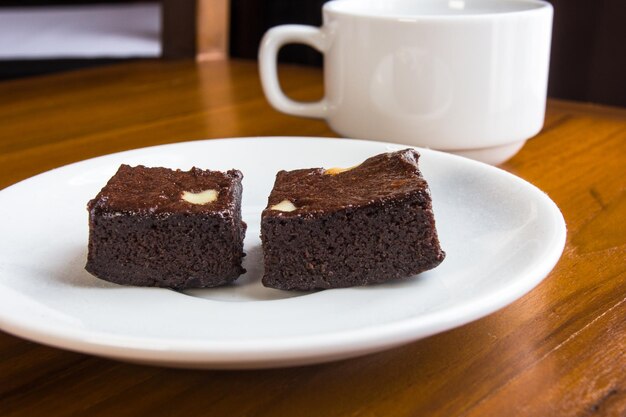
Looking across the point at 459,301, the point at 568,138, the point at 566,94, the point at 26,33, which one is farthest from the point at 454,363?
the point at 26,33

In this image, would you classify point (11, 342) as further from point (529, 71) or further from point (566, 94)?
point (566, 94)

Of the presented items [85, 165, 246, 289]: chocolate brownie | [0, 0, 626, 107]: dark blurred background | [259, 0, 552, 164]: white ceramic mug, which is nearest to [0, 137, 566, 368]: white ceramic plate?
[85, 165, 246, 289]: chocolate brownie

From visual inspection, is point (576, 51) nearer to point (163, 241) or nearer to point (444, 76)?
point (444, 76)

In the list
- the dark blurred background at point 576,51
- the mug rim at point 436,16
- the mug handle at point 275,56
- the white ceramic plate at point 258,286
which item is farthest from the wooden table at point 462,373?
the dark blurred background at point 576,51

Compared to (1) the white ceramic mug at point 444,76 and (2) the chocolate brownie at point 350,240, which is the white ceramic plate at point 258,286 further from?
(1) the white ceramic mug at point 444,76

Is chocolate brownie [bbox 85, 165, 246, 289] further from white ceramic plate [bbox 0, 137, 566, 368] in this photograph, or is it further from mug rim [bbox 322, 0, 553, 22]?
mug rim [bbox 322, 0, 553, 22]

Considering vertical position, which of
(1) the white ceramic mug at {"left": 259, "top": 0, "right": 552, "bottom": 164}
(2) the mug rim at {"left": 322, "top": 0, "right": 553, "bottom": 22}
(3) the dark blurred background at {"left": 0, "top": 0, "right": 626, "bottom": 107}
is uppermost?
(2) the mug rim at {"left": 322, "top": 0, "right": 553, "bottom": 22}
